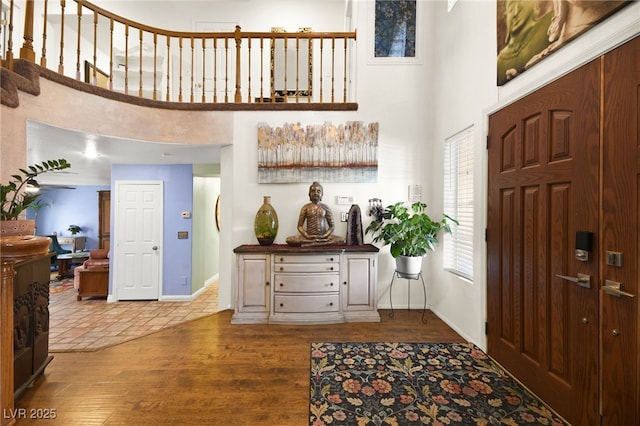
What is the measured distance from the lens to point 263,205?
3.50 m

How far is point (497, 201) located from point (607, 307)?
1039mm

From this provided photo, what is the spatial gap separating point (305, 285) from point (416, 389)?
1540mm

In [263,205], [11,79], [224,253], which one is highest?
[11,79]

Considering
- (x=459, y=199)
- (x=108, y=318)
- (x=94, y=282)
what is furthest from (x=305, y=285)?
(x=94, y=282)

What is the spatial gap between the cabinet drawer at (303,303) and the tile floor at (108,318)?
1.47m

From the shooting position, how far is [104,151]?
156 inches

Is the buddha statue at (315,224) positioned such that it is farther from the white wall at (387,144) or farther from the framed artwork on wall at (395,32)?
the framed artwork on wall at (395,32)

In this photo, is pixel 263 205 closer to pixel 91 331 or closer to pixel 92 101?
pixel 92 101

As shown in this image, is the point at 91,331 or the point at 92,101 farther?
the point at 91,331

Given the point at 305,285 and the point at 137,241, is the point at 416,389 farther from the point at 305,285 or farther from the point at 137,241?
the point at 137,241

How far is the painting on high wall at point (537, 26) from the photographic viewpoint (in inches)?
59.4

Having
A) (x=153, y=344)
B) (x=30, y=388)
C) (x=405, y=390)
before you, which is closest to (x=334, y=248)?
(x=405, y=390)

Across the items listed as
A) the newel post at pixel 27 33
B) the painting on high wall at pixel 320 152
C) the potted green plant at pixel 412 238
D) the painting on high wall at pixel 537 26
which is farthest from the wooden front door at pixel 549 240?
the newel post at pixel 27 33

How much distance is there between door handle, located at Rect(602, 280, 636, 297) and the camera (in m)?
1.33
